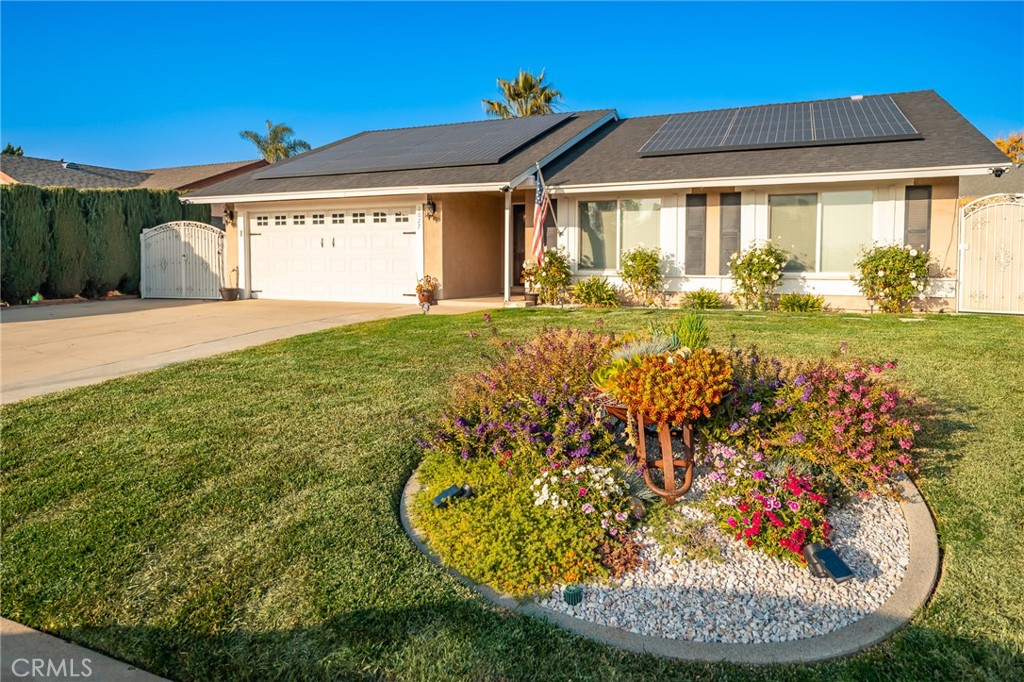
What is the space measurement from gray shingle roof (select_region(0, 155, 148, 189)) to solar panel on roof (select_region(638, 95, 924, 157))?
64.9ft

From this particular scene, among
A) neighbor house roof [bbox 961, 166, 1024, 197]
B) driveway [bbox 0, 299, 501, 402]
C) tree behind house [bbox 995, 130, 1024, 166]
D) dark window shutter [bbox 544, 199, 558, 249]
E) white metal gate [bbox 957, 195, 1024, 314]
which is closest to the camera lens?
driveway [bbox 0, 299, 501, 402]

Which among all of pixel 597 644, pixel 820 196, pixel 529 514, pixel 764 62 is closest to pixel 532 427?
pixel 529 514

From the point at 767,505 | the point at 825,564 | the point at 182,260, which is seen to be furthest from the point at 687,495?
the point at 182,260

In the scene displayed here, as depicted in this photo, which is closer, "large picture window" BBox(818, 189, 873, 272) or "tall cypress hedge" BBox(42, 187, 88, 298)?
"large picture window" BBox(818, 189, 873, 272)

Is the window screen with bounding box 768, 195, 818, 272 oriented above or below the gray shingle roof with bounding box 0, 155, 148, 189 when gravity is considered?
below

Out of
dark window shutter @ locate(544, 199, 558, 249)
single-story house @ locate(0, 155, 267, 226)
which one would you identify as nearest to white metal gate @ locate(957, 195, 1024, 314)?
dark window shutter @ locate(544, 199, 558, 249)

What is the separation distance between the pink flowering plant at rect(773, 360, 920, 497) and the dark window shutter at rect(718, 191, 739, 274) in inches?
364

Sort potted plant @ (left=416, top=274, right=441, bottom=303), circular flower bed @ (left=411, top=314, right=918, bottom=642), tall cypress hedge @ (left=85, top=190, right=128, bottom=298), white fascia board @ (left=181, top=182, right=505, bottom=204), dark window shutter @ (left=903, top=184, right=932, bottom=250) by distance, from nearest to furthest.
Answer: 1. circular flower bed @ (left=411, top=314, right=918, bottom=642)
2. dark window shutter @ (left=903, top=184, right=932, bottom=250)
3. white fascia board @ (left=181, top=182, right=505, bottom=204)
4. potted plant @ (left=416, top=274, right=441, bottom=303)
5. tall cypress hedge @ (left=85, top=190, right=128, bottom=298)

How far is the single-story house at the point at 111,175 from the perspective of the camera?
2473 centimetres

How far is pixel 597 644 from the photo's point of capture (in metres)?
2.97

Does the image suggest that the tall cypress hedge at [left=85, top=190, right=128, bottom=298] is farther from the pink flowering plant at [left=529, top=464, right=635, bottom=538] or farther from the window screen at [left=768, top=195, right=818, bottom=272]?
the pink flowering plant at [left=529, top=464, right=635, bottom=538]

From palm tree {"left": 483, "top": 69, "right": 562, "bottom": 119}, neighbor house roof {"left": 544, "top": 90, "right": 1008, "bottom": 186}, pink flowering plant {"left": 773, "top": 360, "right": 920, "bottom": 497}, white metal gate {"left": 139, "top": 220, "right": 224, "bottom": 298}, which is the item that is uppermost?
palm tree {"left": 483, "top": 69, "right": 562, "bottom": 119}

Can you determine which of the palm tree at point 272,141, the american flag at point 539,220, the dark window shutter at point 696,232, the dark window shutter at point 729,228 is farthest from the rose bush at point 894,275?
the palm tree at point 272,141

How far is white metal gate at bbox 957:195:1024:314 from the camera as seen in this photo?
11648 mm
